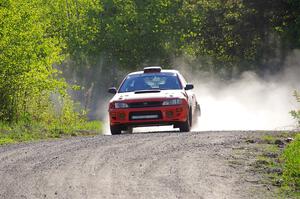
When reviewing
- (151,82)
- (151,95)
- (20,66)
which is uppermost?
(20,66)

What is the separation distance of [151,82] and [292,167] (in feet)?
34.9

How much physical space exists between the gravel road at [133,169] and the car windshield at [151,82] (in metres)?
4.74

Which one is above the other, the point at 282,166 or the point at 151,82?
the point at 151,82

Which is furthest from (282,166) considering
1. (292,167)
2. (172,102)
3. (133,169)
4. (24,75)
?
(24,75)

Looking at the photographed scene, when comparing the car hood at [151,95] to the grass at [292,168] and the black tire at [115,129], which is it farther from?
the grass at [292,168]

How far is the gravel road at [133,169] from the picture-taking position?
32.1 ft

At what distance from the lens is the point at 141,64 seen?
57.9 meters

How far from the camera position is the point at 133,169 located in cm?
1174

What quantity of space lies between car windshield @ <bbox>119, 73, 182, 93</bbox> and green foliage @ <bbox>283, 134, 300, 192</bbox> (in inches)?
310

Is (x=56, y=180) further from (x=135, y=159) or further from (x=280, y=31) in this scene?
(x=280, y=31)

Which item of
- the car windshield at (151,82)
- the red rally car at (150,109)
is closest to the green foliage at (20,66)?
the car windshield at (151,82)

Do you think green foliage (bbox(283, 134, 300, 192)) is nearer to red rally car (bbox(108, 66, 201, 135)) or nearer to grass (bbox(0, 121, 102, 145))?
red rally car (bbox(108, 66, 201, 135))

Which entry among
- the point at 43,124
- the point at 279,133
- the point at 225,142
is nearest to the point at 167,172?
the point at 225,142

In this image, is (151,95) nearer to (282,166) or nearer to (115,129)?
(115,129)
